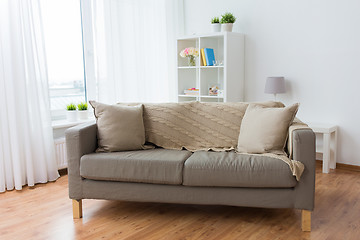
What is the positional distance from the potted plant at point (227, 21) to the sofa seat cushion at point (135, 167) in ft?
7.63

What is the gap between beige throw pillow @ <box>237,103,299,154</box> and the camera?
2584 millimetres

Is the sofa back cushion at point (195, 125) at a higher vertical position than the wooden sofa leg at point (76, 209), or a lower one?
higher

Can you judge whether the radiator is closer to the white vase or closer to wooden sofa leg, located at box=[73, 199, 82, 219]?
wooden sofa leg, located at box=[73, 199, 82, 219]

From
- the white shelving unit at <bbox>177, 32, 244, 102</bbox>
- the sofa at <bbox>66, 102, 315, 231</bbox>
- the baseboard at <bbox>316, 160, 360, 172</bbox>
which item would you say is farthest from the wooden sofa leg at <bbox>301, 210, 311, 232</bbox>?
the white shelving unit at <bbox>177, 32, 244, 102</bbox>

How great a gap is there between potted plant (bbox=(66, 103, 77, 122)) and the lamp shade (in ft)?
7.42

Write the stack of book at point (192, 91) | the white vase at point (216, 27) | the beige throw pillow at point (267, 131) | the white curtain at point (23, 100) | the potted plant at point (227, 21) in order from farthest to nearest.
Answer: the stack of book at point (192, 91), the white vase at point (216, 27), the potted plant at point (227, 21), the white curtain at point (23, 100), the beige throw pillow at point (267, 131)

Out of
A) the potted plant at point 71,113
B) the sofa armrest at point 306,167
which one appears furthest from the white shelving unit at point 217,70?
the sofa armrest at point 306,167

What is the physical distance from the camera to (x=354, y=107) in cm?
378

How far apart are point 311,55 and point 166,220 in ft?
8.67

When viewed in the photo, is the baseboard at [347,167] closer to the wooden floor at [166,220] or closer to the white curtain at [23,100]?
the wooden floor at [166,220]

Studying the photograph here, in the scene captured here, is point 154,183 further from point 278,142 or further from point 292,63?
point 292,63

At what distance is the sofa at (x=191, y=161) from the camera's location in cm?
234

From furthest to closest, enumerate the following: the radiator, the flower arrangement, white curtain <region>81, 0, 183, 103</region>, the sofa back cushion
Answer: the flower arrangement
white curtain <region>81, 0, 183, 103</region>
the radiator
the sofa back cushion

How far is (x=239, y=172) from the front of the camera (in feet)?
7.74
